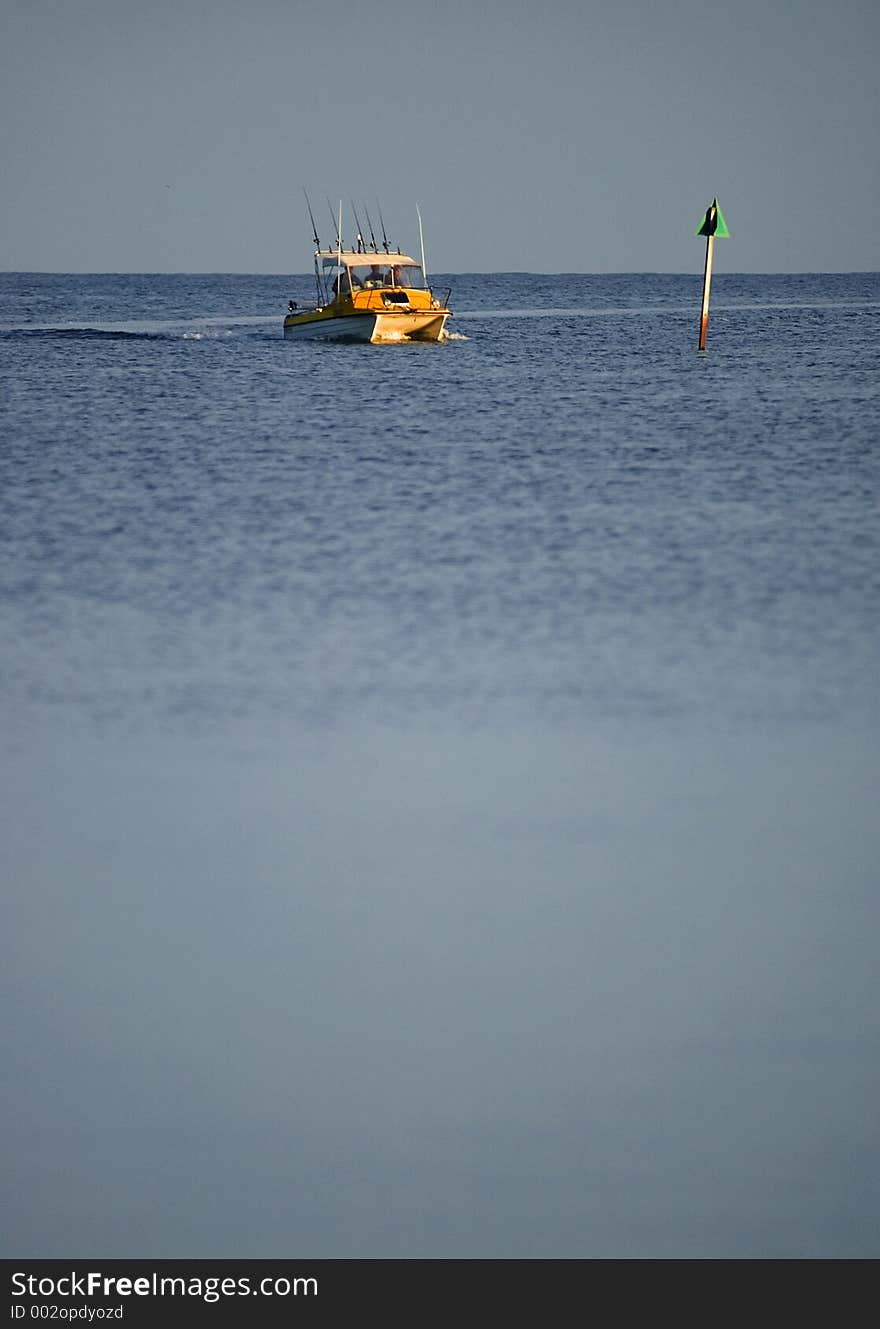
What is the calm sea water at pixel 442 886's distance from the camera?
20.1ft

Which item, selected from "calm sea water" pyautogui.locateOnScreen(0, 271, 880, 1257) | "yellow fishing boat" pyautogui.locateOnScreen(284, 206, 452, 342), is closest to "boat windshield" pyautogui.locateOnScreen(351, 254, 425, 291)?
"yellow fishing boat" pyautogui.locateOnScreen(284, 206, 452, 342)

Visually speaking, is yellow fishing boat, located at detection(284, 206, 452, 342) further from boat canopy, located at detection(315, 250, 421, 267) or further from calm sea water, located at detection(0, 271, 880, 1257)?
calm sea water, located at detection(0, 271, 880, 1257)

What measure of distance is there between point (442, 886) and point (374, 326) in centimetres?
4945

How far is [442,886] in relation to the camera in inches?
332

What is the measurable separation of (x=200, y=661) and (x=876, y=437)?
1953cm

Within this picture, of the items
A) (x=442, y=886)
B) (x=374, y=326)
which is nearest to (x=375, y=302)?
(x=374, y=326)

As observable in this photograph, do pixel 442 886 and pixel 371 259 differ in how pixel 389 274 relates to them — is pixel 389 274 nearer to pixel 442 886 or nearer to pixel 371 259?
pixel 371 259

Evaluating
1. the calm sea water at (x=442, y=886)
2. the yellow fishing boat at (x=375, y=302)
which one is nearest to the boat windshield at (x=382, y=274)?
the yellow fishing boat at (x=375, y=302)

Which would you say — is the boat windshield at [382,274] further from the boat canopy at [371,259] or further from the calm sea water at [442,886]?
the calm sea water at [442,886]

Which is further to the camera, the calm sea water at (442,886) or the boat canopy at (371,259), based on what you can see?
the boat canopy at (371,259)

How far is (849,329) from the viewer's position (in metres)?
81.7

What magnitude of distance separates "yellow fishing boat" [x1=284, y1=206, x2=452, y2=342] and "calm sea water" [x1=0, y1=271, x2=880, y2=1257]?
37485 millimetres

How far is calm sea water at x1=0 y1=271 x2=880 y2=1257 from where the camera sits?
20.1ft

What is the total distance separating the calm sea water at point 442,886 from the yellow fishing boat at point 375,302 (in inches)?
1476
